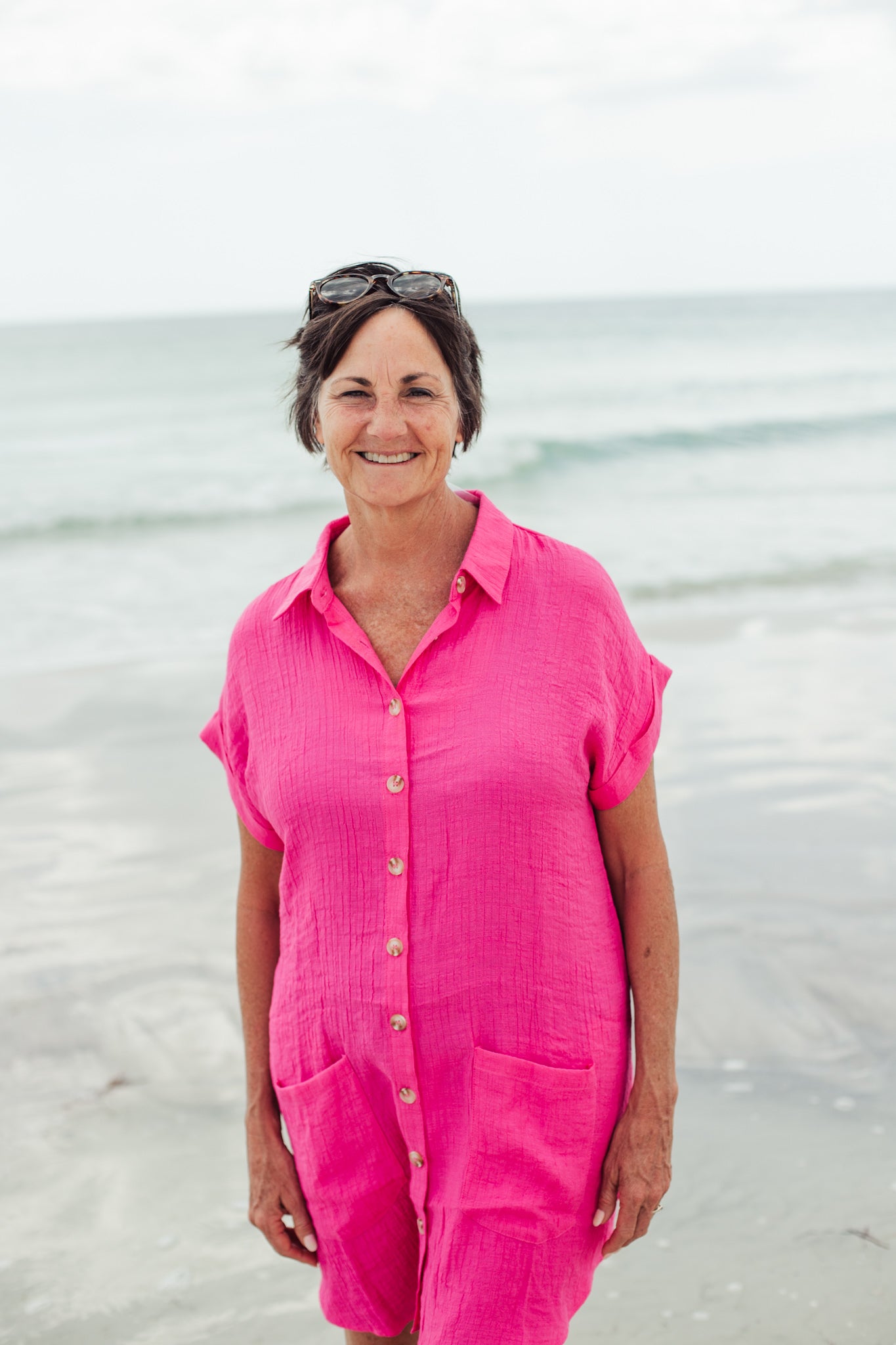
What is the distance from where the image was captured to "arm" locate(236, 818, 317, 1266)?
2129 millimetres

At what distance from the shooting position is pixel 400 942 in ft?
6.05

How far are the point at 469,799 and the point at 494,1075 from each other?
44cm

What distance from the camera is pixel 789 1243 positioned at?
3145mm

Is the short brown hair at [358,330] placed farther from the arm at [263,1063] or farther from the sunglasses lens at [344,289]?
the arm at [263,1063]

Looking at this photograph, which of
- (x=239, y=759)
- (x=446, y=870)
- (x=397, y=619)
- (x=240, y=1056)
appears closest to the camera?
(x=446, y=870)

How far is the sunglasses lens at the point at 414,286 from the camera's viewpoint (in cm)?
191

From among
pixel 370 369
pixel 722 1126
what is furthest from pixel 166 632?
pixel 370 369

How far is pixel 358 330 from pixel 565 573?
1.66ft

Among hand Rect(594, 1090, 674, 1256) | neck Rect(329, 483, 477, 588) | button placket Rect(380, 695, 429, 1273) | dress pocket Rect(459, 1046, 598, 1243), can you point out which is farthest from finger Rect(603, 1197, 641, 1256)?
neck Rect(329, 483, 477, 588)

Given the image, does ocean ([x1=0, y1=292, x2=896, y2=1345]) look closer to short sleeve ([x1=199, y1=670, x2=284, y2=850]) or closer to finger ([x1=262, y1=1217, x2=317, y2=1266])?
short sleeve ([x1=199, y1=670, x2=284, y2=850])

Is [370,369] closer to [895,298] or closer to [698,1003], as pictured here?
[698,1003]

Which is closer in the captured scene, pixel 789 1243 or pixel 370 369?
pixel 370 369

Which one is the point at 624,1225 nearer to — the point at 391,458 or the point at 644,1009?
the point at 644,1009

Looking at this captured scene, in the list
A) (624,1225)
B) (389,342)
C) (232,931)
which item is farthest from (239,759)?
(232,931)
